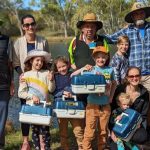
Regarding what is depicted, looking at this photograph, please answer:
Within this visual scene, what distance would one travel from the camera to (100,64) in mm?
5273

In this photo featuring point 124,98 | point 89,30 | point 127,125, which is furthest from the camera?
point 89,30

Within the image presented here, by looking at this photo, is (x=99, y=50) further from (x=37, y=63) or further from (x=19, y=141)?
(x=19, y=141)

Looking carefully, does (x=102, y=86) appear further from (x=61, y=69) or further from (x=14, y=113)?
(x=14, y=113)

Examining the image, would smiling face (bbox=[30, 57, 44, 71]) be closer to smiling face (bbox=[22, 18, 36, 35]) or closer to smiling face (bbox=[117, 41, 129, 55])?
smiling face (bbox=[22, 18, 36, 35])

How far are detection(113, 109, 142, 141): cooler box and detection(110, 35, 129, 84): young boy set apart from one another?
3.48 ft

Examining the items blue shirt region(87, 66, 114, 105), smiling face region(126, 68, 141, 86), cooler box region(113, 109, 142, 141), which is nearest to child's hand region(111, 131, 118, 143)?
cooler box region(113, 109, 142, 141)

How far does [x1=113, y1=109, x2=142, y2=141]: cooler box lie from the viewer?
4.77 meters

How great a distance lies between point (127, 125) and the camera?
15.6ft

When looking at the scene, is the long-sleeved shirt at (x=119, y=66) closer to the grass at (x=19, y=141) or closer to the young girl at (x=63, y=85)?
the young girl at (x=63, y=85)

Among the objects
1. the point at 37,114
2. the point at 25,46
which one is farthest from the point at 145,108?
the point at 25,46

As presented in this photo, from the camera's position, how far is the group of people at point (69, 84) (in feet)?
17.0

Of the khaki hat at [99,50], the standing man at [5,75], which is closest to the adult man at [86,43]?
the khaki hat at [99,50]

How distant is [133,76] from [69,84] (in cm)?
87

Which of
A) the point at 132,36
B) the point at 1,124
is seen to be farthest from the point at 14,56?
the point at 132,36
